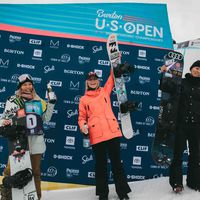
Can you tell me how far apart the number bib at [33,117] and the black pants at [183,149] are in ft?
5.71

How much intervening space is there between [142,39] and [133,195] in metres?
3.05

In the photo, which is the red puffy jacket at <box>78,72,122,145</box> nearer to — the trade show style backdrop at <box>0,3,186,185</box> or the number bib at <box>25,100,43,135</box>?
the number bib at <box>25,100,43,135</box>

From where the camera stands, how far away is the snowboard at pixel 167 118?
13.3 feet

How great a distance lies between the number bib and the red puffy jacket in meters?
0.52

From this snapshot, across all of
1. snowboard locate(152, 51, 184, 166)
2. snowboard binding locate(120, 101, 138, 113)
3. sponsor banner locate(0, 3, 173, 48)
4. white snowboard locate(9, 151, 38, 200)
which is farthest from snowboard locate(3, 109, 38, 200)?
sponsor banner locate(0, 3, 173, 48)

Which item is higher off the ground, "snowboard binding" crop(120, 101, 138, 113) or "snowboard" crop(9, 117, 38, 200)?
"snowboard binding" crop(120, 101, 138, 113)

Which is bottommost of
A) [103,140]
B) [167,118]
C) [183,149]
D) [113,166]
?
[113,166]

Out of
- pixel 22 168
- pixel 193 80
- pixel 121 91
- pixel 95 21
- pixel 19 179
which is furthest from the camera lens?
pixel 95 21

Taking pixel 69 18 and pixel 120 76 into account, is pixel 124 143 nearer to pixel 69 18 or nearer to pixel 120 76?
pixel 120 76

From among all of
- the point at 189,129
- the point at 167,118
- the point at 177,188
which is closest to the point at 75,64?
the point at 167,118

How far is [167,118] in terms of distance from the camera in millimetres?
4070

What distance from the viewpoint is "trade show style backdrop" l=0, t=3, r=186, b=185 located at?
556 centimetres

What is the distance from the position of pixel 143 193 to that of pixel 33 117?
1865 millimetres

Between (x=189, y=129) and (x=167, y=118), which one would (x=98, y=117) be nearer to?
(x=167, y=118)
